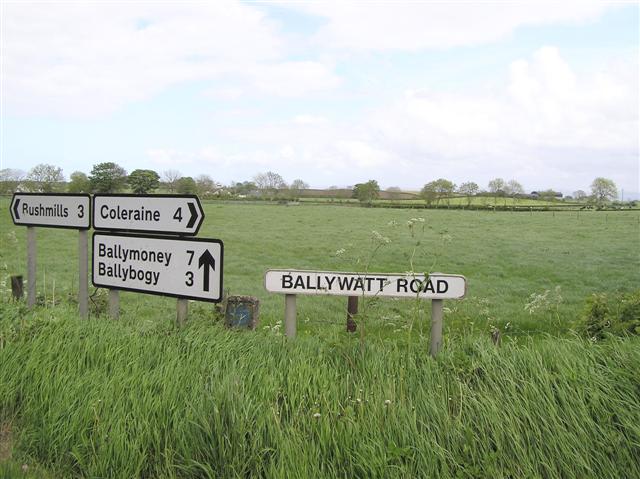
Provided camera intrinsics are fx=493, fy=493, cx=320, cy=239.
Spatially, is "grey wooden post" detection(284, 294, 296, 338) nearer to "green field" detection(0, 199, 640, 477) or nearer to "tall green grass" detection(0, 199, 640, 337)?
"green field" detection(0, 199, 640, 477)

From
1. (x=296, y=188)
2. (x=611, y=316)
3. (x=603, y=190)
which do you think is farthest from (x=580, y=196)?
(x=611, y=316)

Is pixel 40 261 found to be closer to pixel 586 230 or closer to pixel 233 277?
pixel 233 277

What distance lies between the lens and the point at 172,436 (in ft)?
10.3

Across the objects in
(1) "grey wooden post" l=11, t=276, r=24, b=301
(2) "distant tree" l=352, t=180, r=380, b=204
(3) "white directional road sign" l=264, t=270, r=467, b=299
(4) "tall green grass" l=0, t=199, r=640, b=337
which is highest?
(2) "distant tree" l=352, t=180, r=380, b=204

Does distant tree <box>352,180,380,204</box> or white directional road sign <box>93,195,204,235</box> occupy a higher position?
distant tree <box>352,180,380,204</box>

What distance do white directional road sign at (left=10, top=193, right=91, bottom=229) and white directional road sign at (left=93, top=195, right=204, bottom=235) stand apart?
0.33 meters

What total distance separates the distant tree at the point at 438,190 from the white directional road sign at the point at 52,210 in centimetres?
8906

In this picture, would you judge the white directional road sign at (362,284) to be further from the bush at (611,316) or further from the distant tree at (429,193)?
the distant tree at (429,193)

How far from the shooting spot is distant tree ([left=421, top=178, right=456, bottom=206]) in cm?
9444

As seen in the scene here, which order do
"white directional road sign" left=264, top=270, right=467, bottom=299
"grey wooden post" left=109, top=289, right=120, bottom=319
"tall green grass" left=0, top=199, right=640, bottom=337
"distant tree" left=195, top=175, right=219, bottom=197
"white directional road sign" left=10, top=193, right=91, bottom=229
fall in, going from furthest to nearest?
"distant tree" left=195, top=175, right=219, bottom=197 < "tall green grass" left=0, top=199, right=640, bottom=337 < "white directional road sign" left=10, top=193, right=91, bottom=229 < "grey wooden post" left=109, top=289, right=120, bottom=319 < "white directional road sign" left=264, top=270, right=467, bottom=299

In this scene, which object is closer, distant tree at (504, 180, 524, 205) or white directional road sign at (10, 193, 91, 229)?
white directional road sign at (10, 193, 91, 229)

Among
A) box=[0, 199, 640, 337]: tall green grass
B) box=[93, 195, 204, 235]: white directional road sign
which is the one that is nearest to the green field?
box=[93, 195, 204, 235]: white directional road sign

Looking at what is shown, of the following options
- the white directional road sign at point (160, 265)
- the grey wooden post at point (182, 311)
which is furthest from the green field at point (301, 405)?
the white directional road sign at point (160, 265)

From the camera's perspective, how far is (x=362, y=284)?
14.7ft
